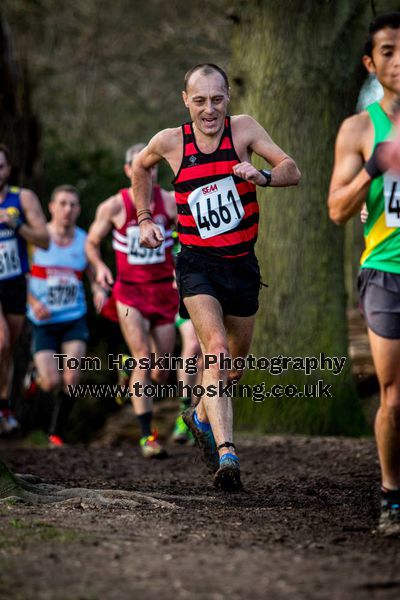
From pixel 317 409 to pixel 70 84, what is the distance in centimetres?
1341

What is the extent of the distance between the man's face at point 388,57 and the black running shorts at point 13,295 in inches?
216

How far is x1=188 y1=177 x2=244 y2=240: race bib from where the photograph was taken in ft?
20.7

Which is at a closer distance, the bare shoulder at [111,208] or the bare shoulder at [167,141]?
the bare shoulder at [167,141]

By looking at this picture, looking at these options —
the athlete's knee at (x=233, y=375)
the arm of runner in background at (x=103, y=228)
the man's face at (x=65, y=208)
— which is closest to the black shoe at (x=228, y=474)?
the athlete's knee at (x=233, y=375)

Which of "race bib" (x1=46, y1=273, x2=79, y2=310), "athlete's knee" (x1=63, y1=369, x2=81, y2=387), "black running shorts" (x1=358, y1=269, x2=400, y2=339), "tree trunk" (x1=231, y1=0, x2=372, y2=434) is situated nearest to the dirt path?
"black running shorts" (x1=358, y1=269, x2=400, y2=339)

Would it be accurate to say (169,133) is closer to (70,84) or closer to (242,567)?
(242,567)

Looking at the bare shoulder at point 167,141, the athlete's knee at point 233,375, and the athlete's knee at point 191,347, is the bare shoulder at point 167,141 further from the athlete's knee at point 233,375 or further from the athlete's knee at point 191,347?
the athlete's knee at point 191,347

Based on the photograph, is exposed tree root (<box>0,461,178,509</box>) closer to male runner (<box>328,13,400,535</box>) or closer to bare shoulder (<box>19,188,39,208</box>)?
male runner (<box>328,13,400,535</box>)

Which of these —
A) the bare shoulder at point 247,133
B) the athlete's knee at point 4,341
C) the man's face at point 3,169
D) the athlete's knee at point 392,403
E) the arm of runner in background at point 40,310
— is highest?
the bare shoulder at point 247,133

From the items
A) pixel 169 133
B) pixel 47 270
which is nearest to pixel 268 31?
pixel 47 270

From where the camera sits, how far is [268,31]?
33.8ft

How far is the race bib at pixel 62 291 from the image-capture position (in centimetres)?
1093

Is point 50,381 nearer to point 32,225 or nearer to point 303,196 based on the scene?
point 32,225

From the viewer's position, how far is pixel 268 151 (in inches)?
251
